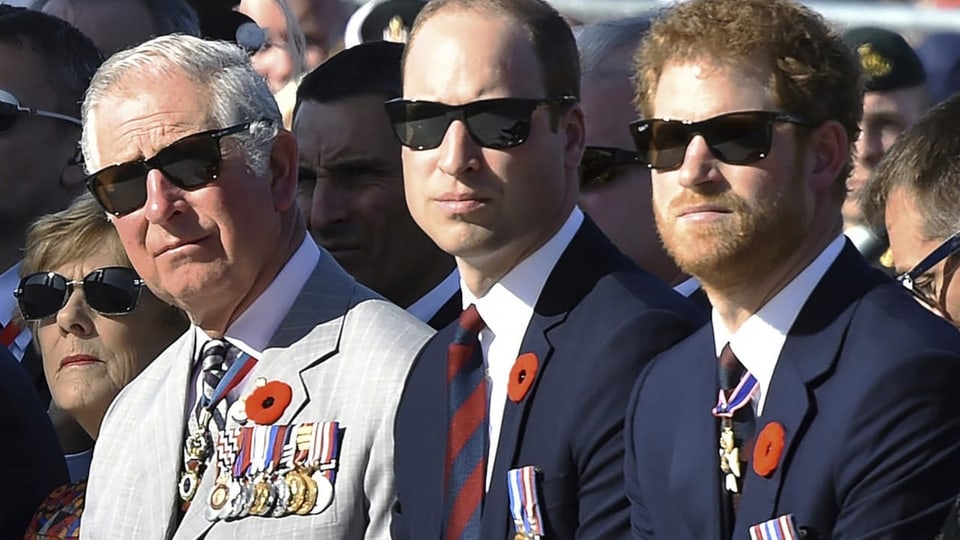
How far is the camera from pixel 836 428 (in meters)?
3.75

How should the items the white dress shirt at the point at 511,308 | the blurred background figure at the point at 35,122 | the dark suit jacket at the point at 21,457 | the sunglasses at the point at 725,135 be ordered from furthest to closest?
the blurred background figure at the point at 35,122
the dark suit jacket at the point at 21,457
the white dress shirt at the point at 511,308
the sunglasses at the point at 725,135

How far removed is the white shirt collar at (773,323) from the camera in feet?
13.0

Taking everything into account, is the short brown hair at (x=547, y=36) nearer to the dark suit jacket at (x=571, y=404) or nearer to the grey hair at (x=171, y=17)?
the dark suit jacket at (x=571, y=404)

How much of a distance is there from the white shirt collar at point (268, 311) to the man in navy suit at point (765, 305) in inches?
41.7

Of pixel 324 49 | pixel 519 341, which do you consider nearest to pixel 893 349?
pixel 519 341

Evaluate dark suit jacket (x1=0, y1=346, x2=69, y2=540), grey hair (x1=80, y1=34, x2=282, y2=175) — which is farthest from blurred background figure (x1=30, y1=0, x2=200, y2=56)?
grey hair (x1=80, y1=34, x2=282, y2=175)

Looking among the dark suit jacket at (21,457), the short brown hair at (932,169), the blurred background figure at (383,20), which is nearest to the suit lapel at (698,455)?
the short brown hair at (932,169)

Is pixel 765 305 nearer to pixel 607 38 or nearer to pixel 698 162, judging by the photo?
pixel 698 162

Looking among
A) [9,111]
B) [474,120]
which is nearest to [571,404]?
[474,120]

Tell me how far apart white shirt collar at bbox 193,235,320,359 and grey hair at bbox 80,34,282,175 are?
0.84ft

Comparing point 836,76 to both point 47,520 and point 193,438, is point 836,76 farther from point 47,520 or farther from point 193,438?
point 47,520

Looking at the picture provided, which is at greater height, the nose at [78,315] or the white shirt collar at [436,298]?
the white shirt collar at [436,298]

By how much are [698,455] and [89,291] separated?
88.3 inches

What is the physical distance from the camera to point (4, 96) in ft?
21.0
